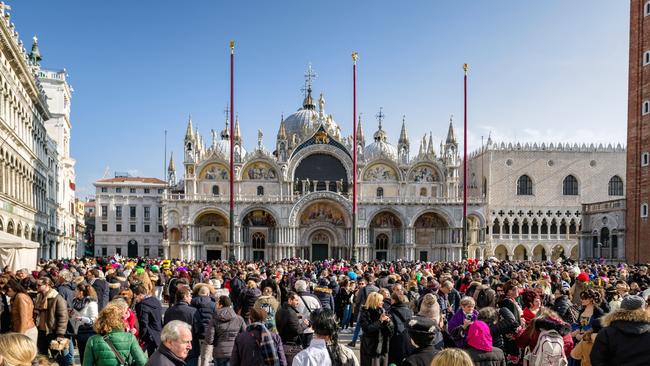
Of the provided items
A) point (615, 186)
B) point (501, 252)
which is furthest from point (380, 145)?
point (615, 186)

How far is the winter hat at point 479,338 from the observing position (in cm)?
670

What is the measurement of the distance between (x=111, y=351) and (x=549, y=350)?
→ 15.4ft

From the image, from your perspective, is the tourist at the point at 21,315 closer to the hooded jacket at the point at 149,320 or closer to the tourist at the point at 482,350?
the hooded jacket at the point at 149,320

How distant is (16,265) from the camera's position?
19.8 m

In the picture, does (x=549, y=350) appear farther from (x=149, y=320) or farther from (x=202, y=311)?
(x=149, y=320)

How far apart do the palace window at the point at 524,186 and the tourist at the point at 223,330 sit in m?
57.6

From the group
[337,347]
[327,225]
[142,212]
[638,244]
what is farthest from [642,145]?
[142,212]

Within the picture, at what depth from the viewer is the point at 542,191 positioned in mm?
62562

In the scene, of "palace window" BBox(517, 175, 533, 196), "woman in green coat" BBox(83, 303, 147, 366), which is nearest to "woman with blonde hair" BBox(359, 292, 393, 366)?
"woman in green coat" BBox(83, 303, 147, 366)

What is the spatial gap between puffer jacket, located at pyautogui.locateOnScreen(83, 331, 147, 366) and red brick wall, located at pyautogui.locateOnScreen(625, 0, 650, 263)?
39188 mm

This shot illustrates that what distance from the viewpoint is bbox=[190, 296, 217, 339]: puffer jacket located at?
9984 mm

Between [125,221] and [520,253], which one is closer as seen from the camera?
[520,253]

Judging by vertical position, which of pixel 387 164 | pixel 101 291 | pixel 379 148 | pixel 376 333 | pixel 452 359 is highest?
pixel 379 148

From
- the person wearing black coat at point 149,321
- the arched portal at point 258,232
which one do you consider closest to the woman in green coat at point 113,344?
the person wearing black coat at point 149,321
